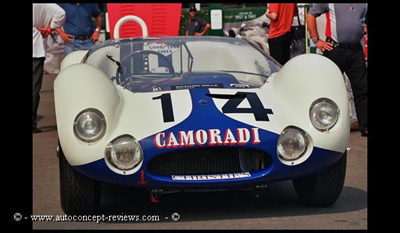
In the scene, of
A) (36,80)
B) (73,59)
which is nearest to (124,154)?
(73,59)

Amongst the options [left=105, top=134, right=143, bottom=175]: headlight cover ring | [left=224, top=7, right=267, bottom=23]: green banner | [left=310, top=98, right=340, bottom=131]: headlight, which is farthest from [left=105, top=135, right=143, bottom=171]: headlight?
[left=224, top=7, right=267, bottom=23]: green banner

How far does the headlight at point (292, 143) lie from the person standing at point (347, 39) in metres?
3.67

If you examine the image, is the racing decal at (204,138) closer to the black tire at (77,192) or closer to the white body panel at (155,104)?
the white body panel at (155,104)

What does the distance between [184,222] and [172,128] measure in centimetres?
57

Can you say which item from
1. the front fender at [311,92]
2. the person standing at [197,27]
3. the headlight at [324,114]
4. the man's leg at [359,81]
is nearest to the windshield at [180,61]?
the front fender at [311,92]

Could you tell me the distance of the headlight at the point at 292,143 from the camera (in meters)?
4.79

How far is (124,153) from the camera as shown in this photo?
471 centimetres

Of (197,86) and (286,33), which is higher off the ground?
(197,86)

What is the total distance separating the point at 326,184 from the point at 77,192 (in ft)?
5.00

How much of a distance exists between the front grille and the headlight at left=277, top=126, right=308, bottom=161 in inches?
4.6

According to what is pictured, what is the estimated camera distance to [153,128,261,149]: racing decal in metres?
4.67

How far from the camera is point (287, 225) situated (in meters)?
4.76

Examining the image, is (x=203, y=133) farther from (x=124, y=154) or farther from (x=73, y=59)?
(x=73, y=59)

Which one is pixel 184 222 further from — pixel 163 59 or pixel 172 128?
pixel 163 59
